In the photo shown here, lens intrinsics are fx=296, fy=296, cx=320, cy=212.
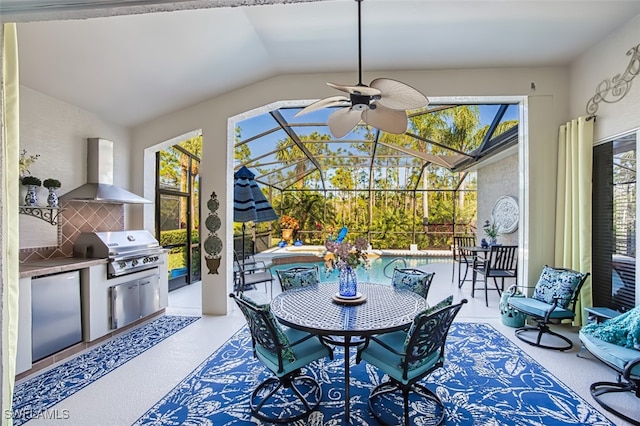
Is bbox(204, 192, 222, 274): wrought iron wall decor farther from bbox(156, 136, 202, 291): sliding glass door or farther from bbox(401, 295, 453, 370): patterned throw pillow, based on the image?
bbox(401, 295, 453, 370): patterned throw pillow

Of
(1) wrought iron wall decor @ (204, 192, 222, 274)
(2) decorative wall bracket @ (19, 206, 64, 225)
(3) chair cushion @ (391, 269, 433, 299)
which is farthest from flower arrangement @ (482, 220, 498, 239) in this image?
(2) decorative wall bracket @ (19, 206, 64, 225)

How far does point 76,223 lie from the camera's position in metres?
3.76

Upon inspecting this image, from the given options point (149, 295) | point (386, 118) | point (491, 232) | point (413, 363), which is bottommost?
point (149, 295)

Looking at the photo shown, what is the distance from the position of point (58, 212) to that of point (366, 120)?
3698 mm

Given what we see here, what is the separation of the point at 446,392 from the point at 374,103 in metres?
2.45

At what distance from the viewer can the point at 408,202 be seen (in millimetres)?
10156

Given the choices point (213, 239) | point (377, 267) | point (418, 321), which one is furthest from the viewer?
point (377, 267)

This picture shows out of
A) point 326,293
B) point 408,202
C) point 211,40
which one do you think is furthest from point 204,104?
point 408,202

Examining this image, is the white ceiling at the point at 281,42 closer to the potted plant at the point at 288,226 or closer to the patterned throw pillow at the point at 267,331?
the patterned throw pillow at the point at 267,331

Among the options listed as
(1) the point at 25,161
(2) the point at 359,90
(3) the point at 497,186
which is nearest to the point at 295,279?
(2) the point at 359,90

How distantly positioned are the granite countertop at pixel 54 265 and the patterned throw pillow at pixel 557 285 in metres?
5.20

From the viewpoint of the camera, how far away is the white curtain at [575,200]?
349 centimetres

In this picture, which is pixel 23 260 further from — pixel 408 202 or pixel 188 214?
pixel 408 202

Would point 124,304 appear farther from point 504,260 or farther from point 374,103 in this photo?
point 504,260
